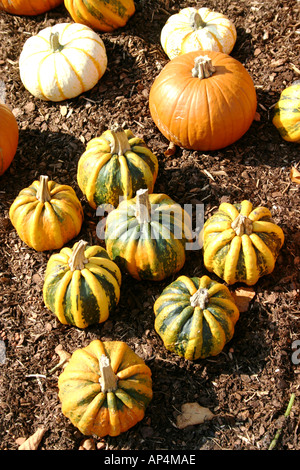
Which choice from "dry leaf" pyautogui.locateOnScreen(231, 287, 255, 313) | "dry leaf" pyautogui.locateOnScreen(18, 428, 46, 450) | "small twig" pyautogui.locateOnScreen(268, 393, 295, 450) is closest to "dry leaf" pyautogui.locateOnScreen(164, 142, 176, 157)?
"dry leaf" pyautogui.locateOnScreen(231, 287, 255, 313)

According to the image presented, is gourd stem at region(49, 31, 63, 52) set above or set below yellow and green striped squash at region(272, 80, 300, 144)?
above

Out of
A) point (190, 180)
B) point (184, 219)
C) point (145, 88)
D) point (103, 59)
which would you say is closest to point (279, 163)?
point (190, 180)

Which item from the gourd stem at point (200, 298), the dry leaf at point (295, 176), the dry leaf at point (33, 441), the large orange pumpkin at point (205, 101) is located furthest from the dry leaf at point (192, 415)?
the large orange pumpkin at point (205, 101)

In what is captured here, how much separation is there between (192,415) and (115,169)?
215 centimetres

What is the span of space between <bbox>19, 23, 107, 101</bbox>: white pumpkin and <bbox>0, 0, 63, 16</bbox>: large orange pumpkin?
2.47 feet

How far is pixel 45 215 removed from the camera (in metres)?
4.81

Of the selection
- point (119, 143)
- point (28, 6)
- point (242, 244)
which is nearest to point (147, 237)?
point (242, 244)

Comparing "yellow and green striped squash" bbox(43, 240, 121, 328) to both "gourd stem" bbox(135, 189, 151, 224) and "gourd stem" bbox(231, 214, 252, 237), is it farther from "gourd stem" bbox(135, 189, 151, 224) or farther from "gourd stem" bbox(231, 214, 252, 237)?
"gourd stem" bbox(231, 214, 252, 237)

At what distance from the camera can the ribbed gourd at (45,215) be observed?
15.8 ft

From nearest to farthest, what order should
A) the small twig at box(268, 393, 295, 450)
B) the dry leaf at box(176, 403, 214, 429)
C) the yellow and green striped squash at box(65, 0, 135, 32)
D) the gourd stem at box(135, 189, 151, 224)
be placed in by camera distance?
the small twig at box(268, 393, 295, 450) → the dry leaf at box(176, 403, 214, 429) → the gourd stem at box(135, 189, 151, 224) → the yellow and green striped squash at box(65, 0, 135, 32)

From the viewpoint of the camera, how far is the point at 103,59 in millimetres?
5844

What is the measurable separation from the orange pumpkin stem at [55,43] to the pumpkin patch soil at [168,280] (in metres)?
0.55

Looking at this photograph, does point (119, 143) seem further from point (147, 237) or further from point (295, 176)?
point (295, 176)

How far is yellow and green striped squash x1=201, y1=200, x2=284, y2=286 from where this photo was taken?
14.8 feet
